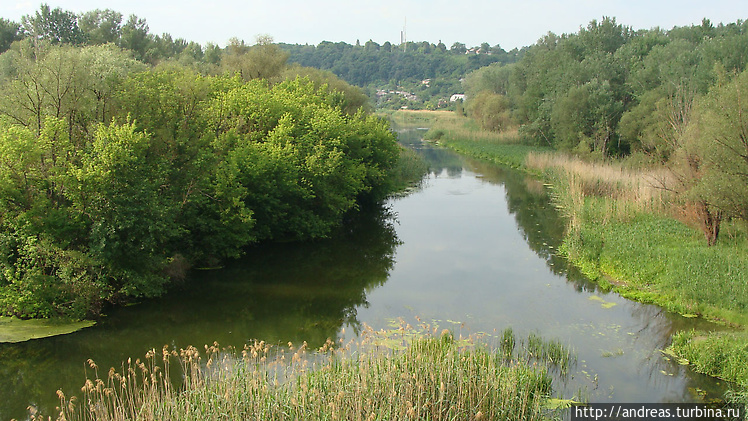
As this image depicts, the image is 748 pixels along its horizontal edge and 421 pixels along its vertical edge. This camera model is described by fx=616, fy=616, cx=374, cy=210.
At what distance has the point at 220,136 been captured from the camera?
72.5 ft

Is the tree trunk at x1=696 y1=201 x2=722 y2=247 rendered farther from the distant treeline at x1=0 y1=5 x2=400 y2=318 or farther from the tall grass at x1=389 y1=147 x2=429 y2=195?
the tall grass at x1=389 y1=147 x2=429 y2=195

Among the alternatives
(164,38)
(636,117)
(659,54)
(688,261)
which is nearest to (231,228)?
(688,261)

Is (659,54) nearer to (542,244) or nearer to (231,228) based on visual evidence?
(542,244)

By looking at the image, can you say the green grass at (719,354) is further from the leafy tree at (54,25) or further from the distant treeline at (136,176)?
the leafy tree at (54,25)

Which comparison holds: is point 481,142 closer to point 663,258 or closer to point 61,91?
point 663,258

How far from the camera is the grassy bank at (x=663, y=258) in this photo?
539 inches

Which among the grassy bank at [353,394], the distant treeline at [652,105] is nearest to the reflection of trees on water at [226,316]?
the grassy bank at [353,394]

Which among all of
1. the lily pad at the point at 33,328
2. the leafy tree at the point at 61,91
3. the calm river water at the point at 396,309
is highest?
the leafy tree at the point at 61,91

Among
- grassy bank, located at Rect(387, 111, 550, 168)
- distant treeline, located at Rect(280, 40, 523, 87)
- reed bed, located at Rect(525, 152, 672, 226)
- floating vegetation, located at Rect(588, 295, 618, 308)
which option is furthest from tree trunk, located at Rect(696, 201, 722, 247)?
distant treeline, located at Rect(280, 40, 523, 87)

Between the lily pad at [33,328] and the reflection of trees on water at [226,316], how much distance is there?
298mm

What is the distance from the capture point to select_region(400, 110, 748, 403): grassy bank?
13.7 metres

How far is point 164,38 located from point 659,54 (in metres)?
50.1

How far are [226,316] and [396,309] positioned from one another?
15.4ft

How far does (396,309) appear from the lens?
17.2m
